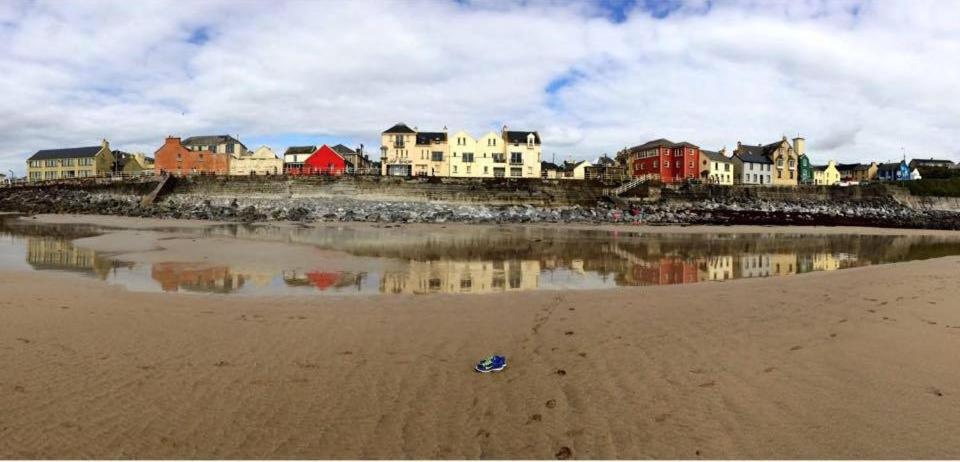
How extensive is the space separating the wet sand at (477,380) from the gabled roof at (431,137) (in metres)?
63.0

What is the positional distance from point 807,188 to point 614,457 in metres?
74.4

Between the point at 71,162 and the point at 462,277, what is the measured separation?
101 meters

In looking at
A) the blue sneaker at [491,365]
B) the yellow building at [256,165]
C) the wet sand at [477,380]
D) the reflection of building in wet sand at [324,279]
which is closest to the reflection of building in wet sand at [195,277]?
the reflection of building in wet sand at [324,279]

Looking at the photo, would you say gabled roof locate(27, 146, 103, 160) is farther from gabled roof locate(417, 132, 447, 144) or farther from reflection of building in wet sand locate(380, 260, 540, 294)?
reflection of building in wet sand locate(380, 260, 540, 294)

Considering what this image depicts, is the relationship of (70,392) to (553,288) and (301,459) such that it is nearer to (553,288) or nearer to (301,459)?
(301,459)

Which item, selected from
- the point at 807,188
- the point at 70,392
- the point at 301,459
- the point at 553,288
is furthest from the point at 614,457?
the point at 807,188

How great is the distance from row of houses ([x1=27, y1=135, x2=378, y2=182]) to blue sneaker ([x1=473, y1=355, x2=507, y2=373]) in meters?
62.9

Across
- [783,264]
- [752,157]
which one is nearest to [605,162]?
[752,157]

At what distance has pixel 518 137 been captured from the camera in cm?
7206

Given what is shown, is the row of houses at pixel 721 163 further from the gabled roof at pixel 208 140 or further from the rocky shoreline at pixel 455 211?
the gabled roof at pixel 208 140

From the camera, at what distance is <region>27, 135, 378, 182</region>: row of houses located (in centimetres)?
7112

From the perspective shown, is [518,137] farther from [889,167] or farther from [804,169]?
[889,167]

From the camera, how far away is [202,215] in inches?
1708

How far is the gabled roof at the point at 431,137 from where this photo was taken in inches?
2813
